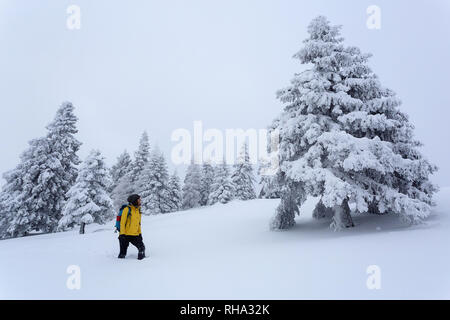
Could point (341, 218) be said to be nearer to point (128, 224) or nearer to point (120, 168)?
point (128, 224)

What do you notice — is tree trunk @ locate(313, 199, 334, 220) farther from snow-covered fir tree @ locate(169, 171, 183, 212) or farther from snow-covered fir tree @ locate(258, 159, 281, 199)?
snow-covered fir tree @ locate(169, 171, 183, 212)

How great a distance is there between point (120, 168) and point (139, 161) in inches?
207

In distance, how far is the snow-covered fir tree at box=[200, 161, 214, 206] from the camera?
1980 inches

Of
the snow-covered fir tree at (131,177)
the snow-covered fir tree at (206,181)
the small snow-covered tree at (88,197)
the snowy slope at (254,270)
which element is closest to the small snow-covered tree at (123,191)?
the snow-covered fir tree at (131,177)

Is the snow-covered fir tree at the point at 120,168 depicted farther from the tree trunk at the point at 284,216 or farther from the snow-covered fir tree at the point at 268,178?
the snow-covered fir tree at the point at 268,178

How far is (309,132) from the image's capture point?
9.16 metres

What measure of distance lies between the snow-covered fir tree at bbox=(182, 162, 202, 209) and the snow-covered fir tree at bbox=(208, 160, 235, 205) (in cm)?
471

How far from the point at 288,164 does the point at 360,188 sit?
8.77ft

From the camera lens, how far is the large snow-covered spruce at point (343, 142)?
8.49 meters

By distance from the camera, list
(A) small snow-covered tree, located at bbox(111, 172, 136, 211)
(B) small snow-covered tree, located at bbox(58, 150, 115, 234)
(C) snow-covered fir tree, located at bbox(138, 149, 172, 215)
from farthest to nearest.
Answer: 1. (A) small snow-covered tree, located at bbox(111, 172, 136, 211)
2. (C) snow-covered fir tree, located at bbox(138, 149, 172, 215)
3. (B) small snow-covered tree, located at bbox(58, 150, 115, 234)

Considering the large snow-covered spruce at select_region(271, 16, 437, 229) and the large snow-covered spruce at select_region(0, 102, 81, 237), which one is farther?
the large snow-covered spruce at select_region(0, 102, 81, 237)

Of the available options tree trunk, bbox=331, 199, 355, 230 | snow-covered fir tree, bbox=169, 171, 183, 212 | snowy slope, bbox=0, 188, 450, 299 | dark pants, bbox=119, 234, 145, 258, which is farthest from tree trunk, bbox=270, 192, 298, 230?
snow-covered fir tree, bbox=169, 171, 183, 212

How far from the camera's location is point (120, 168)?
145 feet

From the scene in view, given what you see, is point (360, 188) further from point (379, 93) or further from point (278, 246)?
point (379, 93)
